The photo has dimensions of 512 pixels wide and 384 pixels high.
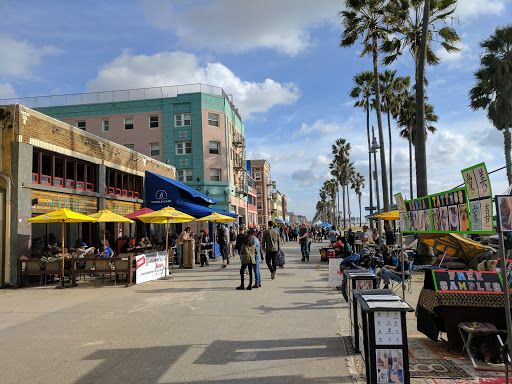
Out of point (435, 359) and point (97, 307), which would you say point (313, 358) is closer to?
point (435, 359)

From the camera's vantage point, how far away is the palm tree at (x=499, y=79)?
27.3 m

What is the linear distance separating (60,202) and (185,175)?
2172 cm

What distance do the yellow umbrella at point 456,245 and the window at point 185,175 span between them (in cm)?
2989

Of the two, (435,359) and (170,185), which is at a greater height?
(170,185)

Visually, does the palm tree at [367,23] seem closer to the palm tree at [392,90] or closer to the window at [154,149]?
the palm tree at [392,90]

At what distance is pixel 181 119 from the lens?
3588cm

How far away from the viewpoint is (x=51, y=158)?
579 inches

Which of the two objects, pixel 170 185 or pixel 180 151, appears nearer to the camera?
pixel 170 185

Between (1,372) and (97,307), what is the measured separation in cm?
413

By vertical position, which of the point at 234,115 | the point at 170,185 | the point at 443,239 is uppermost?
the point at 234,115

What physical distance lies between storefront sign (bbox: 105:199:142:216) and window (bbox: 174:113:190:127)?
51.8 feet

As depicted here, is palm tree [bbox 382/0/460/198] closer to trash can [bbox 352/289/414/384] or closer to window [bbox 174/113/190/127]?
trash can [bbox 352/289/414/384]

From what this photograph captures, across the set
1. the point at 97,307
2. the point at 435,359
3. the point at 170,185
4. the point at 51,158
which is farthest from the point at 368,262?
the point at 170,185

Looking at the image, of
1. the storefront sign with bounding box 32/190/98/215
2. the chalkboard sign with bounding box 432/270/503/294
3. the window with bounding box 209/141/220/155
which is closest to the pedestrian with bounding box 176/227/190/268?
the storefront sign with bounding box 32/190/98/215
